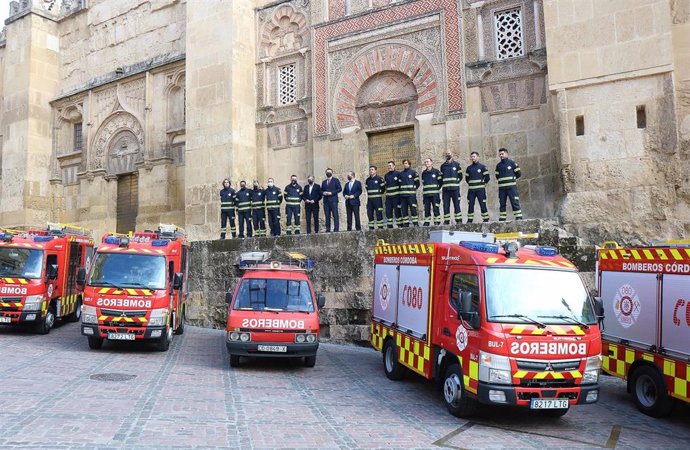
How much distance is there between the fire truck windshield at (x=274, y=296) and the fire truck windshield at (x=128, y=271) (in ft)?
6.65

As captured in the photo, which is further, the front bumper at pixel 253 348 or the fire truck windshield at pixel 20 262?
the fire truck windshield at pixel 20 262

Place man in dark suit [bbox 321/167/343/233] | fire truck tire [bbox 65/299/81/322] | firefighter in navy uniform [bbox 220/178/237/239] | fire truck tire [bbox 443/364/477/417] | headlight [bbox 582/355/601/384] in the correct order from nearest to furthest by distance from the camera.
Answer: headlight [bbox 582/355/601/384]
fire truck tire [bbox 443/364/477/417]
man in dark suit [bbox 321/167/343/233]
fire truck tire [bbox 65/299/81/322]
firefighter in navy uniform [bbox 220/178/237/239]

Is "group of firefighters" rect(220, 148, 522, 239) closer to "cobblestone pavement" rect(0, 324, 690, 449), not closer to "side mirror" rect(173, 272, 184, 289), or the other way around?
"side mirror" rect(173, 272, 184, 289)

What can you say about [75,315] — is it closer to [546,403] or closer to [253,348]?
[253,348]

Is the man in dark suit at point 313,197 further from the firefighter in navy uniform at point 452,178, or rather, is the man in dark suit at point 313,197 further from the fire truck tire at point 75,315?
the fire truck tire at point 75,315

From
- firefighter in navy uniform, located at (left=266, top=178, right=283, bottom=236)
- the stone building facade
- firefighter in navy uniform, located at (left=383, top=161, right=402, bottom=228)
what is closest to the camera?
the stone building facade

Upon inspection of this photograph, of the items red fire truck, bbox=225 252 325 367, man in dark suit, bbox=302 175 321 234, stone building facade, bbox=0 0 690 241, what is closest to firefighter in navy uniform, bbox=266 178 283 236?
man in dark suit, bbox=302 175 321 234

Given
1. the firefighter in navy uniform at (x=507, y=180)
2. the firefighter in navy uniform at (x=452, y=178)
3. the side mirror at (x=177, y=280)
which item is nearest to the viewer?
the side mirror at (x=177, y=280)

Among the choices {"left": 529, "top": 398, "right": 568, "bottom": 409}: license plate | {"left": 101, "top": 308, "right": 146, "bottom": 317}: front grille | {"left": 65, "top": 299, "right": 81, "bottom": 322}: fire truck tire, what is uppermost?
{"left": 101, "top": 308, "right": 146, "bottom": 317}: front grille

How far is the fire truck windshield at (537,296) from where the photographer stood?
22.0 ft

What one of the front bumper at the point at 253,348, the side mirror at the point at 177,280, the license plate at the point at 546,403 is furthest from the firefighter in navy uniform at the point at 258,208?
the license plate at the point at 546,403

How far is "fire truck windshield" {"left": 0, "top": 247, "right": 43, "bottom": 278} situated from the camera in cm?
1273

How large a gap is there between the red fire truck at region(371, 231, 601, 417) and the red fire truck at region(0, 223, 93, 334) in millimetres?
8787

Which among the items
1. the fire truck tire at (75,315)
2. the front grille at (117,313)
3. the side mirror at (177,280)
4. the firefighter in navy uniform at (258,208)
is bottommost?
the fire truck tire at (75,315)
